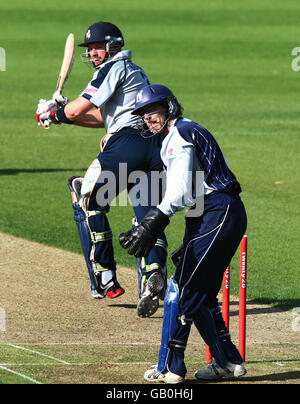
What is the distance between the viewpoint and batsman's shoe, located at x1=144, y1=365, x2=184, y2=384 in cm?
645

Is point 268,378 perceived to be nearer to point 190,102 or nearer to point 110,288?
point 110,288

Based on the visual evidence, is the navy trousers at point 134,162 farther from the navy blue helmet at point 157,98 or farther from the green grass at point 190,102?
the navy blue helmet at point 157,98

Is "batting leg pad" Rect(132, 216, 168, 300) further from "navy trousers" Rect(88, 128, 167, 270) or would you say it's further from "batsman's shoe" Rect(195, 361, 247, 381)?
"batsman's shoe" Rect(195, 361, 247, 381)

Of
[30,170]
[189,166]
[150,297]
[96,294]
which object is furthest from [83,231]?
[30,170]

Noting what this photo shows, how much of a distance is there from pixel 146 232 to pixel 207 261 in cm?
46

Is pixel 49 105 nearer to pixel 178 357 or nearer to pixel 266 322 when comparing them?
pixel 266 322

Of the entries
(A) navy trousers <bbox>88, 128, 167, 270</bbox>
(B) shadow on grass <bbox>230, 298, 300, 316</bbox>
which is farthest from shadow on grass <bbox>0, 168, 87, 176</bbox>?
(A) navy trousers <bbox>88, 128, 167, 270</bbox>

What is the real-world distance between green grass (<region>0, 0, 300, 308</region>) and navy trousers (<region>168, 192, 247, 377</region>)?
2927mm

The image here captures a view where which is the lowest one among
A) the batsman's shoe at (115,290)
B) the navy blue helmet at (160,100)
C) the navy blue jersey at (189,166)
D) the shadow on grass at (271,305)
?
the shadow on grass at (271,305)

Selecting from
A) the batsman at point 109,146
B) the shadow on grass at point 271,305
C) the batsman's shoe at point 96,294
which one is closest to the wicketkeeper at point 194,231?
the batsman at point 109,146

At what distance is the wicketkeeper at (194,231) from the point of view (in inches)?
252

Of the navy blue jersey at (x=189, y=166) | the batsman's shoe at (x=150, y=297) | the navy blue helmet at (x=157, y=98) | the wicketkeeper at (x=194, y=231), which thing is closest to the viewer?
the navy blue jersey at (x=189, y=166)

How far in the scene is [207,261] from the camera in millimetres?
6426

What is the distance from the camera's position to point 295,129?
2009 centimetres
